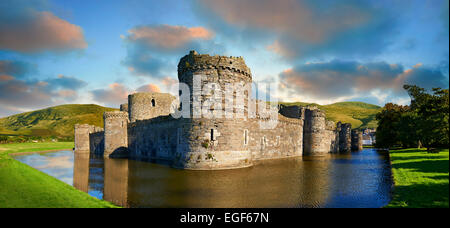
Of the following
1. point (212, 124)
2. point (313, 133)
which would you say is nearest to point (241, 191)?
point (212, 124)

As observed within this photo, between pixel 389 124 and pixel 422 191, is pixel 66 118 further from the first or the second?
pixel 422 191

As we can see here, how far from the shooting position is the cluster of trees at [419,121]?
50.0 ft

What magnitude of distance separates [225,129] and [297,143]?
62.7 ft

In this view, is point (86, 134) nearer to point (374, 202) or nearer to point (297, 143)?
point (297, 143)

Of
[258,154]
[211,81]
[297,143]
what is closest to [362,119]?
[297,143]

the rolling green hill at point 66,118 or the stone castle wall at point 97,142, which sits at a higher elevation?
the rolling green hill at point 66,118

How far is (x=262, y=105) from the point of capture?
28219 millimetres

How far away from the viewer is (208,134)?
55.9 feet

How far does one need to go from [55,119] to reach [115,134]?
151 metres

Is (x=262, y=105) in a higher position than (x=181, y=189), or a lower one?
higher

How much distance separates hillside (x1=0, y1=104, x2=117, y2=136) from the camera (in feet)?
407

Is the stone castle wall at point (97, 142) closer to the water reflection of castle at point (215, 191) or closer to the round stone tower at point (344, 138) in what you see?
the water reflection of castle at point (215, 191)

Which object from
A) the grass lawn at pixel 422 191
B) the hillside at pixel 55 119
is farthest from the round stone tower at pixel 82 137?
the hillside at pixel 55 119
